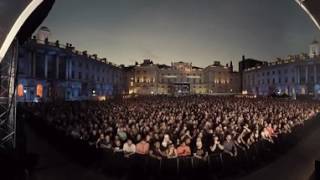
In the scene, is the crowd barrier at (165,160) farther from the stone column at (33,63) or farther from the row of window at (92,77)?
the row of window at (92,77)

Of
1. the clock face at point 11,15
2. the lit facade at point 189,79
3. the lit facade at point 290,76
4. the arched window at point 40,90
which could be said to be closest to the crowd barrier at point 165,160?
the clock face at point 11,15

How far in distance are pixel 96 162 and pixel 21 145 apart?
2.86 m

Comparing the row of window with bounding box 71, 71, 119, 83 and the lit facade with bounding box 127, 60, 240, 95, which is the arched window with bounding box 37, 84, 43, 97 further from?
the lit facade with bounding box 127, 60, 240, 95

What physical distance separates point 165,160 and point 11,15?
6595 millimetres

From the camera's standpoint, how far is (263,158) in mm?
14312

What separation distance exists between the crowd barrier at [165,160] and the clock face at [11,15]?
554 centimetres

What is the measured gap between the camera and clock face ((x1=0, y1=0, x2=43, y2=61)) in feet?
25.8

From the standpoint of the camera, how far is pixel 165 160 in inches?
450

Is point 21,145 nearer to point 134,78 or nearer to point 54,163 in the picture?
point 54,163

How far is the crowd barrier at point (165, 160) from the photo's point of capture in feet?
37.3

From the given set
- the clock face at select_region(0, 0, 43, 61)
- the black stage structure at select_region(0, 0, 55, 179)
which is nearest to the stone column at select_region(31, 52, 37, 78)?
the black stage structure at select_region(0, 0, 55, 179)

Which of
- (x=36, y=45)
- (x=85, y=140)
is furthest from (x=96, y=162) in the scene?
(x=36, y=45)

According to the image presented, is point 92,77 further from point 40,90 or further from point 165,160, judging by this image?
point 165,160

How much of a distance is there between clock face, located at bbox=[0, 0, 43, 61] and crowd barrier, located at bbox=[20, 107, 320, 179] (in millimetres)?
5538
